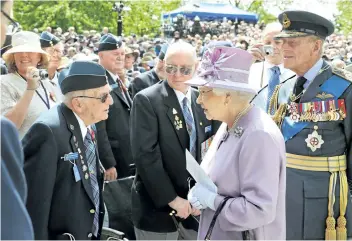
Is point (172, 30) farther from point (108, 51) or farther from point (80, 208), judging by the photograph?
point (80, 208)

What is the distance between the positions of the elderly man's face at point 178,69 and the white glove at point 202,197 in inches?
52.5

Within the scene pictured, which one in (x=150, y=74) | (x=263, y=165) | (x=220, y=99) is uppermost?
(x=220, y=99)

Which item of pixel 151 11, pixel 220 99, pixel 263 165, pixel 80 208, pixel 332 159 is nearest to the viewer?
pixel 263 165

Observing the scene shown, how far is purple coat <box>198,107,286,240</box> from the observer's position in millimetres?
2453

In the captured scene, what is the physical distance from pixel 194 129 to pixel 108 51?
85.1 inches

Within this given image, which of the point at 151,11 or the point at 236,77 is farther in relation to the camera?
the point at 151,11

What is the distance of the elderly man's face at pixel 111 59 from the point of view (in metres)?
5.70

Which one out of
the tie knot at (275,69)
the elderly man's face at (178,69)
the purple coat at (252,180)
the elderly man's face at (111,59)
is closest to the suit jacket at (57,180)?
the purple coat at (252,180)

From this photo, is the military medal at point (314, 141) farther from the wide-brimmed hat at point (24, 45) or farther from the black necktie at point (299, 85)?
the wide-brimmed hat at point (24, 45)

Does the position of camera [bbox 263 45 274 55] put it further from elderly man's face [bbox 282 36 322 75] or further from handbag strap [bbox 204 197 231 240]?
handbag strap [bbox 204 197 231 240]

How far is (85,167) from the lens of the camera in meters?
2.97

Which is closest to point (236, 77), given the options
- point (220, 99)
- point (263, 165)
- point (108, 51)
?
point (220, 99)

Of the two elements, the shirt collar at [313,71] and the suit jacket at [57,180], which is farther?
the shirt collar at [313,71]

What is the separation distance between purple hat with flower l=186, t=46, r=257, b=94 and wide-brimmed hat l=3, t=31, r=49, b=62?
2068 mm
